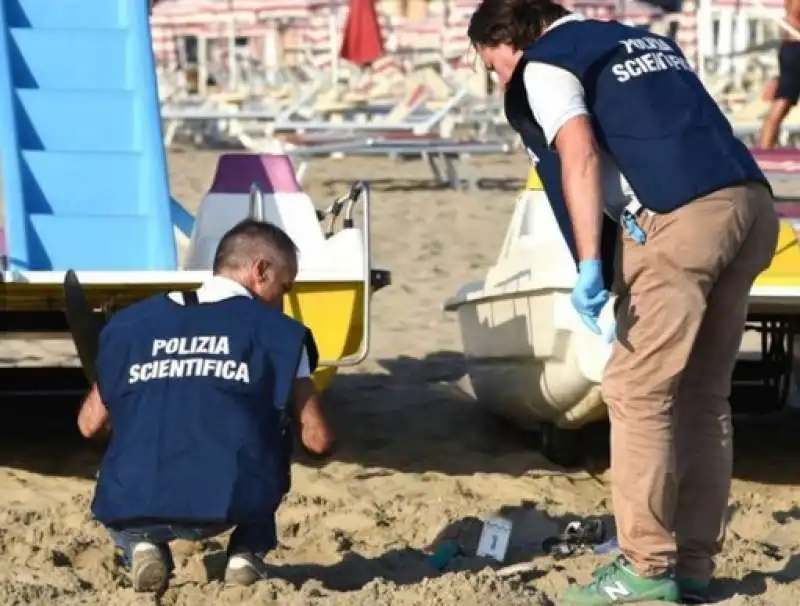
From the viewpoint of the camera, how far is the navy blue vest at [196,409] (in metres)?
3.98

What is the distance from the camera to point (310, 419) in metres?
4.16

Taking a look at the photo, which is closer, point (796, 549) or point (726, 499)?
point (726, 499)

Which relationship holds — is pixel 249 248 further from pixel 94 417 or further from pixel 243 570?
pixel 243 570

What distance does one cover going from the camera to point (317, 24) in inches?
1188

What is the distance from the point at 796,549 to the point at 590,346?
1.02 meters

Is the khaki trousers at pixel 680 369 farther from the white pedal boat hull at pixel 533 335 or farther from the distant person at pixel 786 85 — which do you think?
the distant person at pixel 786 85

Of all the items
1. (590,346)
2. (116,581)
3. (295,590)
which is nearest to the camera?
(295,590)

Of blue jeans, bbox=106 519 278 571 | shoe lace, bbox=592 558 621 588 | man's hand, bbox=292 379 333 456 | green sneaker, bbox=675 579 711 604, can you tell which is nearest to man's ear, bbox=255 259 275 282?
man's hand, bbox=292 379 333 456

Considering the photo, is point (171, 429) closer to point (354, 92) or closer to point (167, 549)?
point (167, 549)

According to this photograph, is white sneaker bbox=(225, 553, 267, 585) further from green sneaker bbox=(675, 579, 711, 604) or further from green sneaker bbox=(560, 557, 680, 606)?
green sneaker bbox=(675, 579, 711, 604)

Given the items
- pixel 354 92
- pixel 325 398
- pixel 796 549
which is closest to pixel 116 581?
pixel 796 549

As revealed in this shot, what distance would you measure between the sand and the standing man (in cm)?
38

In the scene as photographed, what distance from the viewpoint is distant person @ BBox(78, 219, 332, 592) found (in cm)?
399

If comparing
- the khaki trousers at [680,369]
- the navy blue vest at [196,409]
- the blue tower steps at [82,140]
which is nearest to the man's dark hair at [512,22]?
the khaki trousers at [680,369]
